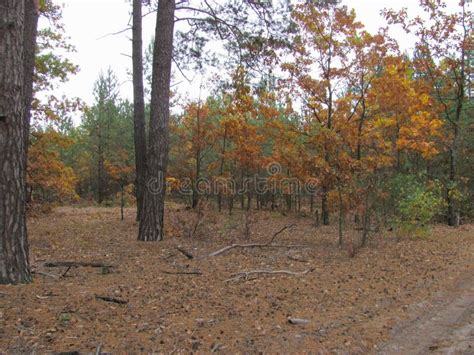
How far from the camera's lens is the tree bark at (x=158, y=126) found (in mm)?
9594

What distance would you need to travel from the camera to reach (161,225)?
9922 millimetres

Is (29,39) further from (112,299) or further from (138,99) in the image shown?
(112,299)

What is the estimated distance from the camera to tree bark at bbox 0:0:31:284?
201 inches

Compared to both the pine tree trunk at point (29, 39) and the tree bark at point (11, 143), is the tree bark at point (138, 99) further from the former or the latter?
the tree bark at point (11, 143)

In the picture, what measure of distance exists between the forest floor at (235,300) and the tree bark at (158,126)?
0.69 m

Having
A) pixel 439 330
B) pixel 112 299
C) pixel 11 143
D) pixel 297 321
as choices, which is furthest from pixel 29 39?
pixel 439 330

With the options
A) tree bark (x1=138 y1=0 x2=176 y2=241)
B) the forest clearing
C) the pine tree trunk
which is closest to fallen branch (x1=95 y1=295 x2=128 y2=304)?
the forest clearing

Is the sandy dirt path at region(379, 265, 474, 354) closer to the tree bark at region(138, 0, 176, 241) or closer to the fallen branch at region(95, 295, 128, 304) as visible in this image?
the fallen branch at region(95, 295, 128, 304)

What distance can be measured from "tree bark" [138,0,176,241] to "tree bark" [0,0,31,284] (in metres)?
4.36

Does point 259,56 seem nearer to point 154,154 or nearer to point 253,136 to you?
point 154,154

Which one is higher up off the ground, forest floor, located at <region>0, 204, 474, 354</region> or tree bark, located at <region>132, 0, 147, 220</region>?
tree bark, located at <region>132, 0, 147, 220</region>

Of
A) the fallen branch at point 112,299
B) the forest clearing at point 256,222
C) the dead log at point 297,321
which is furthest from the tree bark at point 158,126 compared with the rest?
the dead log at point 297,321

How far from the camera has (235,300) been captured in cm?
562

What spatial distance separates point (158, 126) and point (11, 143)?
15.5 ft
